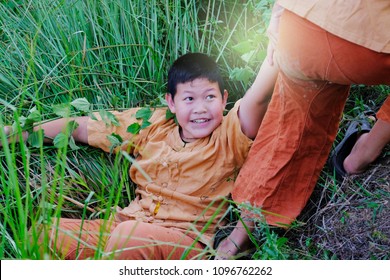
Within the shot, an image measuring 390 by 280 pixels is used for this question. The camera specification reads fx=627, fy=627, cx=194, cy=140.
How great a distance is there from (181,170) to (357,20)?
1.04 m

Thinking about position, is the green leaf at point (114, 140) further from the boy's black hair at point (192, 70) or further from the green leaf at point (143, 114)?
the boy's black hair at point (192, 70)

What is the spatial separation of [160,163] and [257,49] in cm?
58

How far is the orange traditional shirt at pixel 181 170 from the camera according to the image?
2154mm

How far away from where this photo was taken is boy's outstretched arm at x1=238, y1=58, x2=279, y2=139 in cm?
190

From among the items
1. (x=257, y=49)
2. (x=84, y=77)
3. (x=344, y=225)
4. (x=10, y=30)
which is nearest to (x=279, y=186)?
(x=344, y=225)

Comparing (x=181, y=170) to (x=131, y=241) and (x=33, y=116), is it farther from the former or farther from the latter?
(x=33, y=116)

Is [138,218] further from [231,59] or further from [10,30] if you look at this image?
[10,30]

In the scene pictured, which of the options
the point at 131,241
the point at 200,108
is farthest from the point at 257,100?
the point at 131,241

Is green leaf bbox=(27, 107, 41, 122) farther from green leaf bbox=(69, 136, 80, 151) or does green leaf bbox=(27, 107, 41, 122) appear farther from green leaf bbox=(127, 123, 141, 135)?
green leaf bbox=(127, 123, 141, 135)

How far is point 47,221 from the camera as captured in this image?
1628 millimetres

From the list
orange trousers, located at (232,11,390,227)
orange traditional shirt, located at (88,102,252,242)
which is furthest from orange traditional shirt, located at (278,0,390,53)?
orange traditional shirt, located at (88,102,252,242)

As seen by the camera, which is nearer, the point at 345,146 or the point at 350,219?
the point at 350,219

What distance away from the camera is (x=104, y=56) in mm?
2494

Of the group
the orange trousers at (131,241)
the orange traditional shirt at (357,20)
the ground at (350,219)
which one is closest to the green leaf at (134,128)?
the orange trousers at (131,241)
